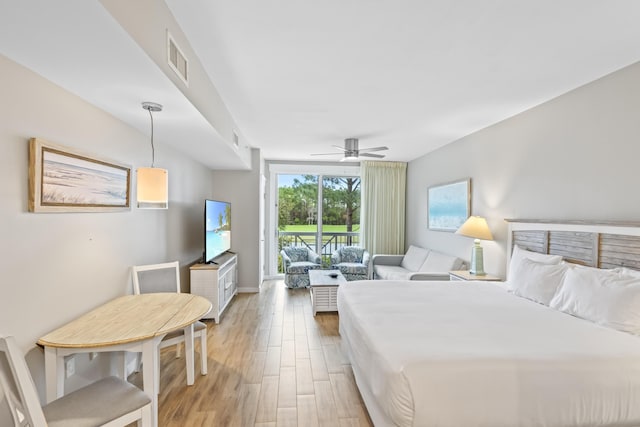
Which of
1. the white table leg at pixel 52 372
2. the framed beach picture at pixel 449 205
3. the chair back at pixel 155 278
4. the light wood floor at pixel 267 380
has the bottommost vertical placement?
the light wood floor at pixel 267 380

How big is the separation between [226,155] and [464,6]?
3.07 metres

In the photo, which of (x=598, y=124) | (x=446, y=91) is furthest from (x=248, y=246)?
(x=598, y=124)

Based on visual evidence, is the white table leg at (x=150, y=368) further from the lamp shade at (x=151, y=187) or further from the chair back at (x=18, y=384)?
the lamp shade at (x=151, y=187)

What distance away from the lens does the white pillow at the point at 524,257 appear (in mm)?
2793

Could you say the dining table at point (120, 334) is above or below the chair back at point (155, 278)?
below

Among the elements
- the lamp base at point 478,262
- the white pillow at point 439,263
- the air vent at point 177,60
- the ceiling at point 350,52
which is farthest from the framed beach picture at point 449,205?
the air vent at point 177,60

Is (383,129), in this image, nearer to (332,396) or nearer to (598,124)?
(598,124)

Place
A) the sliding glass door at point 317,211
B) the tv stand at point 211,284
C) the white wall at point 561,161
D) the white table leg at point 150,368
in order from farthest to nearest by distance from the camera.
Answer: the sliding glass door at point 317,211
the tv stand at point 211,284
the white wall at point 561,161
the white table leg at point 150,368

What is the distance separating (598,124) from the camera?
2.58 metres

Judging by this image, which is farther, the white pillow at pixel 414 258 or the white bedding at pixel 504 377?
the white pillow at pixel 414 258

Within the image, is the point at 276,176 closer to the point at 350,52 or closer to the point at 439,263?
the point at 439,263

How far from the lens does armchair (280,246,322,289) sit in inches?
227

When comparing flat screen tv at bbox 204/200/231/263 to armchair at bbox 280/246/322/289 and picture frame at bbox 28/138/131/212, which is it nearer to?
armchair at bbox 280/246/322/289

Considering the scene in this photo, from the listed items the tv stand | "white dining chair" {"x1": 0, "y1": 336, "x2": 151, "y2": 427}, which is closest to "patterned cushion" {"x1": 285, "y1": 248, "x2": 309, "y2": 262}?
the tv stand
